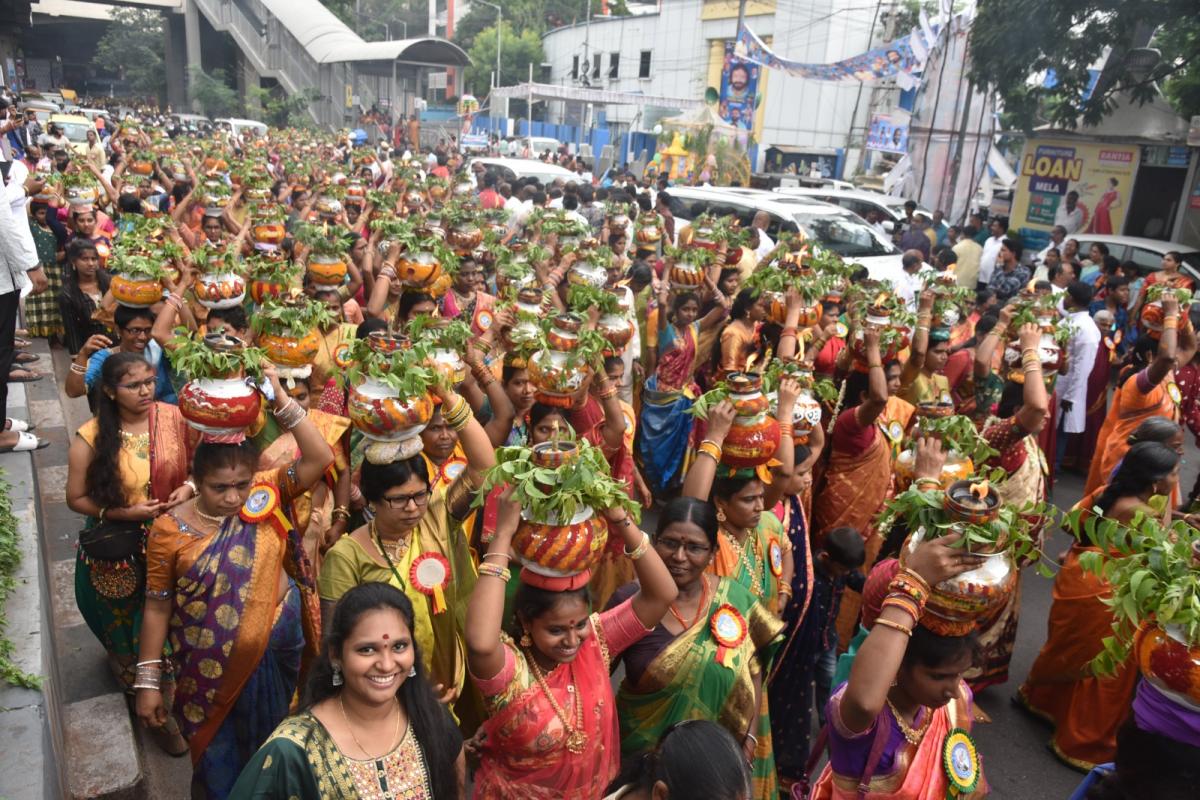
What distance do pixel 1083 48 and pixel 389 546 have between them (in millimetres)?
14945

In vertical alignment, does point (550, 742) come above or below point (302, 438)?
below

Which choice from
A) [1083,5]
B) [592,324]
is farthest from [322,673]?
[1083,5]

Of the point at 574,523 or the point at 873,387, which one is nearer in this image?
the point at 574,523

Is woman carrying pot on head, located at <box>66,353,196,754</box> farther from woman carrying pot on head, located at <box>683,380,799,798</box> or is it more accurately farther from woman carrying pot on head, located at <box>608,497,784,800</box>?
woman carrying pot on head, located at <box>683,380,799,798</box>

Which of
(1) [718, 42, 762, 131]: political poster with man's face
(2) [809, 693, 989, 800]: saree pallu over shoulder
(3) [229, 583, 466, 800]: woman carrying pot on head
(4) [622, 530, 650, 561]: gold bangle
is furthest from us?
(1) [718, 42, 762, 131]: political poster with man's face

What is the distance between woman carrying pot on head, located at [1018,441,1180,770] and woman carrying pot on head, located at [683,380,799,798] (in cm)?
148

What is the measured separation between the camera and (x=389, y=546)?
11.0ft

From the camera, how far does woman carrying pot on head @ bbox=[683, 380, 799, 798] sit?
3557 mm

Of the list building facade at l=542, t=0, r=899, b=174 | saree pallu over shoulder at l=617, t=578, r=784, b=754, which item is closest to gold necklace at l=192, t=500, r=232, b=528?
saree pallu over shoulder at l=617, t=578, r=784, b=754

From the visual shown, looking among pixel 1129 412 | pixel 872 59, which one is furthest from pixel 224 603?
pixel 872 59

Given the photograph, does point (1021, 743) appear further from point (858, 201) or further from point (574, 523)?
point (858, 201)

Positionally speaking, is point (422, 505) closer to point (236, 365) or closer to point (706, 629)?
point (236, 365)

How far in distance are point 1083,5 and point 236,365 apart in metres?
14.7

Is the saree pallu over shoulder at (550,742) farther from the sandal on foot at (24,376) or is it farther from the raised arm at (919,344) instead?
the sandal on foot at (24,376)
